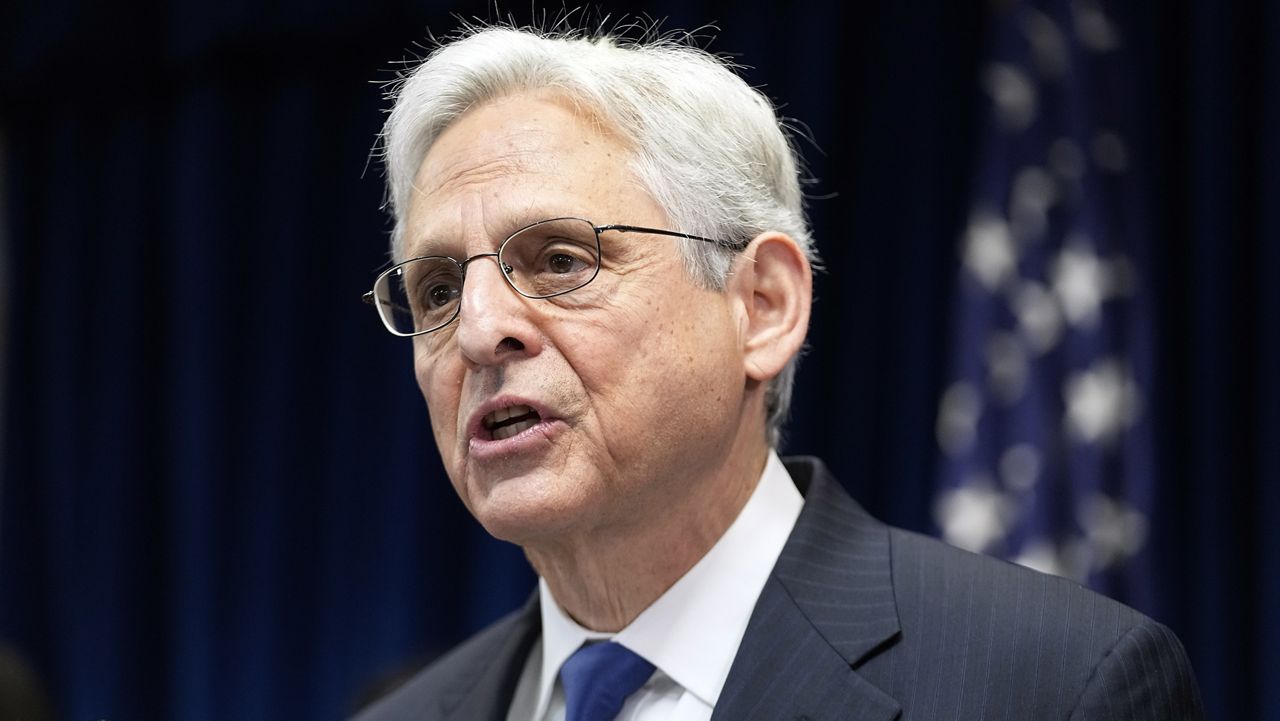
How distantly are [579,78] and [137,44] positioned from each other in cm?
340

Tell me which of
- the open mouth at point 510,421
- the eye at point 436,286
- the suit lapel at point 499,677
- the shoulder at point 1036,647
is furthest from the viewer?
the suit lapel at point 499,677

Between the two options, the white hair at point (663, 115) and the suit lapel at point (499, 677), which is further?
the suit lapel at point (499, 677)

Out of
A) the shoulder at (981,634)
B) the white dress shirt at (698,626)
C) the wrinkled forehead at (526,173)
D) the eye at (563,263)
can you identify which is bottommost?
the white dress shirt at (698,626)

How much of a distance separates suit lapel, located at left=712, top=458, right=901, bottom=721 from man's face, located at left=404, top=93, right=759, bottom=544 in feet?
0.60

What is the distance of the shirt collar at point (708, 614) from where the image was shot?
168 centimetres

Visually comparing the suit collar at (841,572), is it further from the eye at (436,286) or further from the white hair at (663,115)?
the eye at (436,286)

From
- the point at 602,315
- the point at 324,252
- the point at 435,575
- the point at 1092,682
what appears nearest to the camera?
the point at 1092,682

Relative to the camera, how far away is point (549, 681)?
1818 millimetres

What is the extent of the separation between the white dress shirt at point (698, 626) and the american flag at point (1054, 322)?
152 centimetres

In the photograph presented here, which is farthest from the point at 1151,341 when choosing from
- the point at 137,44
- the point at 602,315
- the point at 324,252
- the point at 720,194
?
the point at 137,44

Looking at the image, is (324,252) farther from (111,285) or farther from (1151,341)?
(1151,341)

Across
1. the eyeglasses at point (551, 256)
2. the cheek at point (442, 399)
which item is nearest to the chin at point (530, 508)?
the cheek at point (442, 399)

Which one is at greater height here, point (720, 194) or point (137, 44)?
point (720, 194)

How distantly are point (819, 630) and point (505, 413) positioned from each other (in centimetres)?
49
